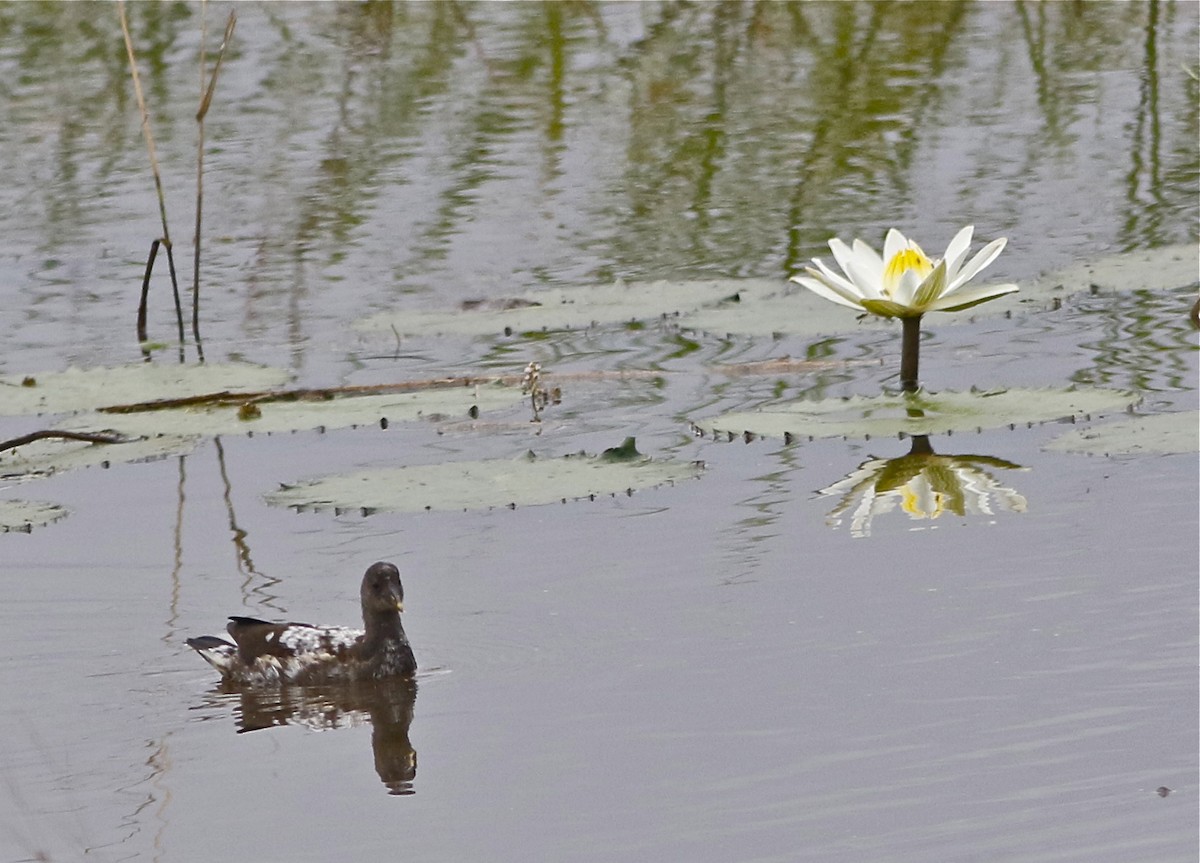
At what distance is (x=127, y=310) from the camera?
29.5 feet

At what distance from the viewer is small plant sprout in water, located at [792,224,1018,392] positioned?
662 cm

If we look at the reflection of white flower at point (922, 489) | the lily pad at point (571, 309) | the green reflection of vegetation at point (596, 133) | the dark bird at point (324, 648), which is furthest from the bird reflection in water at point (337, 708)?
the green reflection of vegetation at point (596, 133)

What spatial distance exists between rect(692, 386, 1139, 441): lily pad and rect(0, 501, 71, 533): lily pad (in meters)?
1.98

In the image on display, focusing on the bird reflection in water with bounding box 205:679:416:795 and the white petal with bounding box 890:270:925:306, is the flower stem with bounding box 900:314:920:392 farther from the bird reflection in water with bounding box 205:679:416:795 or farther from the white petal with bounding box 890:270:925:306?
the bird reflection in water with bounding box 205:679:416:795

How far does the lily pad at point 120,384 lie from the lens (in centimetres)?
711

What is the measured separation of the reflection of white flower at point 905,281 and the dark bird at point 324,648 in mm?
2296

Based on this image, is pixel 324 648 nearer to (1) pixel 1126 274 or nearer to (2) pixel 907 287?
(2) pixel 907 287

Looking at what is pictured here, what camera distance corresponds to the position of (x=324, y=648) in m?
4.96

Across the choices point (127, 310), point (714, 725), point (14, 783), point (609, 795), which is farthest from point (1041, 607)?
point (127, 310)

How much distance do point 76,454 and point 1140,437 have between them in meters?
3.29

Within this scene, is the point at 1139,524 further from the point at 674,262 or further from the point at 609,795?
the point at 674,262

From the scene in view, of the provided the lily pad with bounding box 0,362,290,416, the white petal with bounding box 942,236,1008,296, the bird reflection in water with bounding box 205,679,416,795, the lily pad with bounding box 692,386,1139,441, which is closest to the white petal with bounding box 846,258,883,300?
the white petal with bounding box 942,236,1008,296

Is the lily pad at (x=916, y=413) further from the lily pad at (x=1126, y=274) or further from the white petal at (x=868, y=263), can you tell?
the lily pad at (x=1126, y=274)

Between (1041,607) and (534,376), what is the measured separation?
8.42ft
